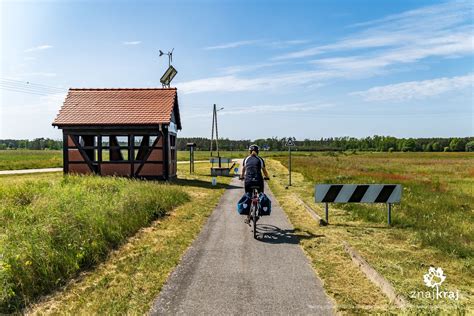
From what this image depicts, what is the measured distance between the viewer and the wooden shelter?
21.5 metres

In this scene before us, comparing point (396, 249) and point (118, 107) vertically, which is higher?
point (118, 107)

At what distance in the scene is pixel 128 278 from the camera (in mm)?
5773

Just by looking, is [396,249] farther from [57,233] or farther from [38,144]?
[38,144]

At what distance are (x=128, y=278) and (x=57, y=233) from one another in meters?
1.98

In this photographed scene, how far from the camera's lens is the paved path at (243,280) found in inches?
185

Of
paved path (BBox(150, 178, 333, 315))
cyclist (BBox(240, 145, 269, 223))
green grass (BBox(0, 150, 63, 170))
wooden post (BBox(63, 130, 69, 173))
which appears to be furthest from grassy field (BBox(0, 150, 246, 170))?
paved path (BBox(150, 178, 333, 315))

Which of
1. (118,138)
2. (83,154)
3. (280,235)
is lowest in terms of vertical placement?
(280,235)

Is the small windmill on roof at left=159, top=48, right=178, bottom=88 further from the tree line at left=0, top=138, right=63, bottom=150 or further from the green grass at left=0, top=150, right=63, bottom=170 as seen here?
the tree line at left=0, top=138, right=63, bottom=150

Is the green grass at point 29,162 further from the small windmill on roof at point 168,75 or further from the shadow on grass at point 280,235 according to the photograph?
the shadow on grass at point 280,235

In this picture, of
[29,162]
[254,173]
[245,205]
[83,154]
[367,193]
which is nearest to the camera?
[254,173]

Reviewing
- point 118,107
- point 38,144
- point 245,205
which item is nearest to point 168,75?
point 118,107

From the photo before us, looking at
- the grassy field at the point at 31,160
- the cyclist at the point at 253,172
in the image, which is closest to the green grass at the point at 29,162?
the grassy field at the point at 31,160

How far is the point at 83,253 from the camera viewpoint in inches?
255

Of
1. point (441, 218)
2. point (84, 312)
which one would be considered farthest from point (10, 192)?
point (441, 218)
